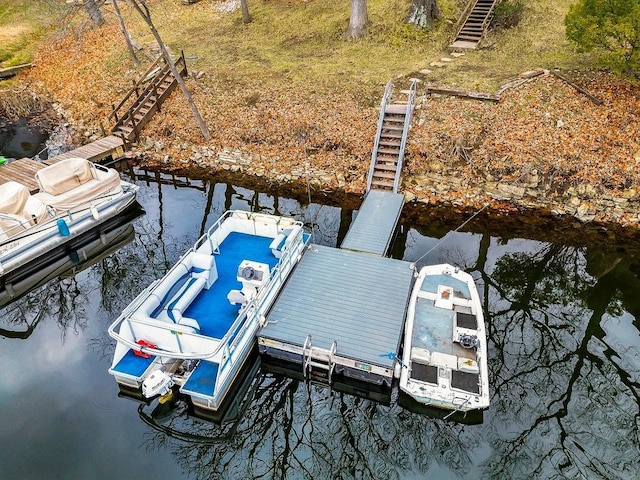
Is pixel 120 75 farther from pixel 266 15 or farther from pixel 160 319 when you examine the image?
pixel 160 319

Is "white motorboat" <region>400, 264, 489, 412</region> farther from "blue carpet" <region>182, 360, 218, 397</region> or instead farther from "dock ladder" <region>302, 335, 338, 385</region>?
"blue carpet" <region>182, 360, 218, 397</region>

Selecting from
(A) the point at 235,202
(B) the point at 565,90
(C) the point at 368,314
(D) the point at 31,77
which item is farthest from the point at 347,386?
(D) the point at 31,77

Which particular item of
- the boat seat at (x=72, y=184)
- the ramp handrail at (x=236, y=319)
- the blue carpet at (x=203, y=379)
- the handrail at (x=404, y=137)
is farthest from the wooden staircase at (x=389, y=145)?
the boat seat at (x=72, y=184)

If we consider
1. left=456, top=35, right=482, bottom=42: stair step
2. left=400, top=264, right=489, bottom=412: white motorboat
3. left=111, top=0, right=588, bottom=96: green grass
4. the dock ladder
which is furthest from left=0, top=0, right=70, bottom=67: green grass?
left=400, top=264, right=489, bottom=412: white motorboat

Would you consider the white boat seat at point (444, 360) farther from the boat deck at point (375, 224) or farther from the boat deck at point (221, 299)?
the boat deck at point (221, 299)

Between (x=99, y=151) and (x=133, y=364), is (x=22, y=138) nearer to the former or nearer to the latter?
(x=99, y=151)

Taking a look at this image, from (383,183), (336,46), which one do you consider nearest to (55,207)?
(383,183)

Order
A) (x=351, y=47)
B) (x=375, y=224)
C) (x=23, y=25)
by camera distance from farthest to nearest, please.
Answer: (x=23, y=25)
(x=351, y=47)
(x=375, y=224)
